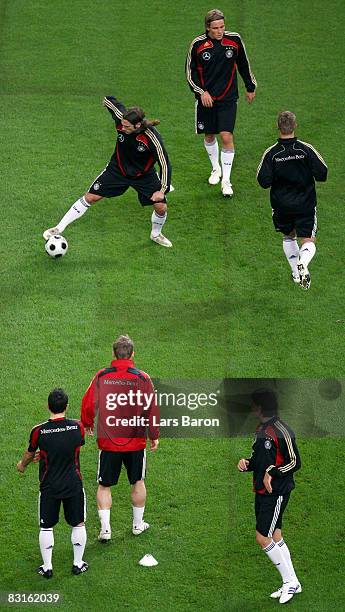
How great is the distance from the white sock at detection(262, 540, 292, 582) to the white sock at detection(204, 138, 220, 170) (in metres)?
5.90

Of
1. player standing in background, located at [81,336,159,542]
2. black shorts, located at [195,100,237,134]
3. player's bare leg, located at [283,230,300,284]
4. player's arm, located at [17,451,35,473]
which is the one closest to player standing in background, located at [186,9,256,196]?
black shorts, located at [195,100,237,134]

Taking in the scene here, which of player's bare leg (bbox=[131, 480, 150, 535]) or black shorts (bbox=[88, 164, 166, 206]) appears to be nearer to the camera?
player's bare leg (bbox=[131, 480, 150, 535])

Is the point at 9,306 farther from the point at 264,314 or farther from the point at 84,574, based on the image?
the point at 84,574

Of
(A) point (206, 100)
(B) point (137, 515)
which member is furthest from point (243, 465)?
(A) point (206, 100)

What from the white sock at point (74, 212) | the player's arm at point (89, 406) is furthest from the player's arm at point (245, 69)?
the player's arm at point (89, 406)

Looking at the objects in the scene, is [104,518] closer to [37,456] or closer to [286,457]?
[37,456]

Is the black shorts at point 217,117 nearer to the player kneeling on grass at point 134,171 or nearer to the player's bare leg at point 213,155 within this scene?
the player's bare leg at point 213,155

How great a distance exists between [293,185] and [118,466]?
3.66 metres

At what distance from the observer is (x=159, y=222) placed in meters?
14.2

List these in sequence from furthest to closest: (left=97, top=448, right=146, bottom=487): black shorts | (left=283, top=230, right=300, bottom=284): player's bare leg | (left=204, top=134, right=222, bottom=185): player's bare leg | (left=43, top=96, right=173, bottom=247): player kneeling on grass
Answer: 1. (left=204, top=134, right=222, bottom=185): player's bare leg
2. (left=283, top=230, right=300, bottom=284): player's bare leg
3. (left=43, top=96, right=173, bottom=247): player kneeling on grass
4. (left=97, top=448, right=146, bottom=487): black shorts

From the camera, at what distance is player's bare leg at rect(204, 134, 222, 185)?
Answer: 15.1 meters

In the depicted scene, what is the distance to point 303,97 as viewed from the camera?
54.7 ft

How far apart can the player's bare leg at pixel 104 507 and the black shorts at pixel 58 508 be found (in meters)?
0.39

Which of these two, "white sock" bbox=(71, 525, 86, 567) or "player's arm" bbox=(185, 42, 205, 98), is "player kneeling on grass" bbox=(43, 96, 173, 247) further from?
"white sock" bbox=(71, 525, 86, 567)
